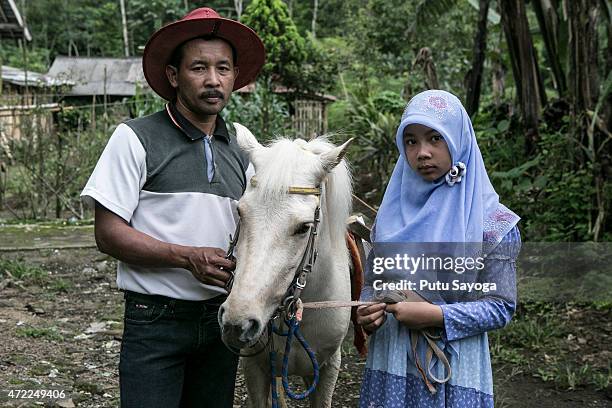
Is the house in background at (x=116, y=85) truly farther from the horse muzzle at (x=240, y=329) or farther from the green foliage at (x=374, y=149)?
the horse muzzle at (x=240, y=329)

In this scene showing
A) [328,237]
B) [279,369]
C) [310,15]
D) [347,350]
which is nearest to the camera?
[328,237]

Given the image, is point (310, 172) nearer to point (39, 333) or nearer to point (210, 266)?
point (210, 266)

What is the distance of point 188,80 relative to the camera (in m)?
2.35

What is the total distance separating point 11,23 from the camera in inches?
602

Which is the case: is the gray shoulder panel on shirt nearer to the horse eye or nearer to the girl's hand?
the horse eye

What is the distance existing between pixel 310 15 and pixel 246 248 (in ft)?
108

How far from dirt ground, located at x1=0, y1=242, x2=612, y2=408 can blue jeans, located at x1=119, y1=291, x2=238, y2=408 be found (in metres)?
1.81

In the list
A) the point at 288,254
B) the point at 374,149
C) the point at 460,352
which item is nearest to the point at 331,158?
the point at 288,254

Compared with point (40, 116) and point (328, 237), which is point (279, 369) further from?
point (40, 116)

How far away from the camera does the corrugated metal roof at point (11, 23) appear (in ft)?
48.0

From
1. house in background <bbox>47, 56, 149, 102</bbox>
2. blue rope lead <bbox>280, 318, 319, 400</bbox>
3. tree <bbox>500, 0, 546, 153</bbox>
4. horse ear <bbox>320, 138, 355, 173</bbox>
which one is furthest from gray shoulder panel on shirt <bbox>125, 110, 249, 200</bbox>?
house in background <bbox>47, 56, 149, 102</bbox>

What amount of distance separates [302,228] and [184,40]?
790mm

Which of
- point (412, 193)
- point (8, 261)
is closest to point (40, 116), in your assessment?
point (8, 261)

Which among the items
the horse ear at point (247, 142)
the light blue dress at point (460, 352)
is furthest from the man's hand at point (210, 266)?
the light blue dress at point (460, 352)
